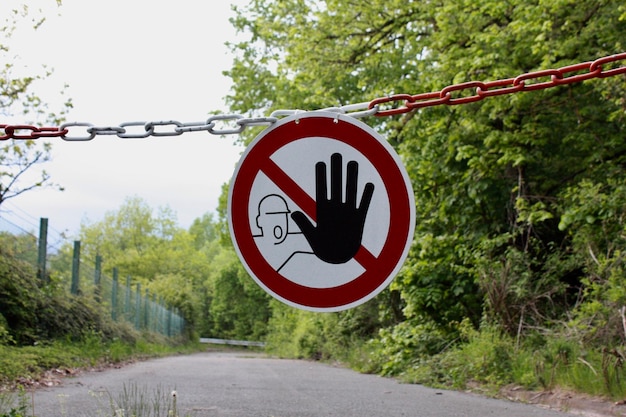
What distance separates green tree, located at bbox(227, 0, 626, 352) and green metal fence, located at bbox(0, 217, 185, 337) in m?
6.26

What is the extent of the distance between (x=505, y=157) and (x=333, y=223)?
10.3m

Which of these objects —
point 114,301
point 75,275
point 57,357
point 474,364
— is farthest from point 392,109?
point 114,301

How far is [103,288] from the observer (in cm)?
1886

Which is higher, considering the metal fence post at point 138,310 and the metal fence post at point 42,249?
the metal fence post at point 42,249

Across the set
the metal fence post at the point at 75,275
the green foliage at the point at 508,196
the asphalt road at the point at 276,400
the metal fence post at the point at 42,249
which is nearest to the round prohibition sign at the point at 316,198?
the asphalt road at the point at 276,400

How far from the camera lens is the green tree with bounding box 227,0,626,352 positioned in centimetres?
1198

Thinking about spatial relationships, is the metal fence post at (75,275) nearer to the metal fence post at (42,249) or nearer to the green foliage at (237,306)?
the metal fence post at (42,249)

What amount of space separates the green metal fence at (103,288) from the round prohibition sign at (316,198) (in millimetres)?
10639

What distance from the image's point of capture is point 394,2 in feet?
55.2

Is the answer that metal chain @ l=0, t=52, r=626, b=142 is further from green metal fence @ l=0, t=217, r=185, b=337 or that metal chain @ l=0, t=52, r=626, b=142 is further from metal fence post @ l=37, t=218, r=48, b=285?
metal fence post @ l=37, t=218, r=48, b=285

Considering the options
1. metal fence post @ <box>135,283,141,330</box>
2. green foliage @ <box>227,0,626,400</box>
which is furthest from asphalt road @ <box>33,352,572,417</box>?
metal fence post @ <box>135,283,141,330</box>

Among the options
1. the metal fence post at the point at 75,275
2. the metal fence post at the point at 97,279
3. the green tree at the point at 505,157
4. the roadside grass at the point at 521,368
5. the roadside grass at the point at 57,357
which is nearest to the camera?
the roadside grass at the point at 521,368

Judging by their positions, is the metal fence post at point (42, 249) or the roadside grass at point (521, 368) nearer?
the roadside grass at point (521, 368)

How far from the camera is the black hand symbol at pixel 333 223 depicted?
276 cm
